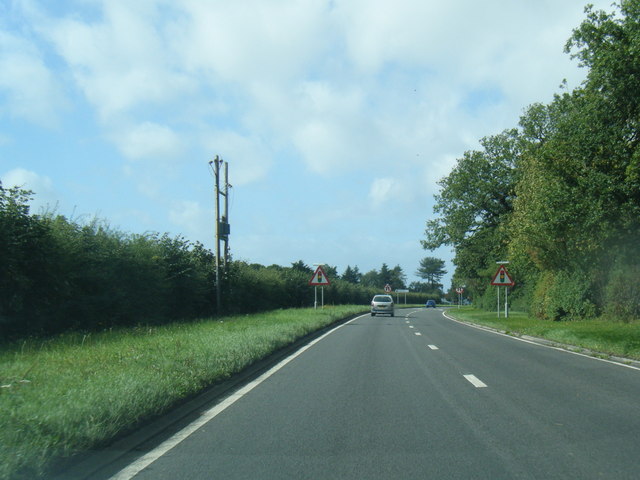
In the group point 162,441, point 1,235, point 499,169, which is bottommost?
point 162,441

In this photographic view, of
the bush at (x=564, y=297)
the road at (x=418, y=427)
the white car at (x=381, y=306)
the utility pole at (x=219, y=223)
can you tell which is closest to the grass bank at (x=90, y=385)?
the road at (x=418, y=427)

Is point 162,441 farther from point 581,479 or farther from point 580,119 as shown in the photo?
point 580,119

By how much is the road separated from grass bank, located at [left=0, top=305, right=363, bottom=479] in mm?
748

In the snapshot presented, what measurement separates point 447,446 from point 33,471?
12.7ft

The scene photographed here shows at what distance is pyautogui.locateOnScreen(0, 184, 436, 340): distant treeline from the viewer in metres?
17.3

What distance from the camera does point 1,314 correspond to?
55.8 feet

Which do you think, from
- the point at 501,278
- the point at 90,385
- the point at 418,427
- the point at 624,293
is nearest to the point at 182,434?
the point at 90,385

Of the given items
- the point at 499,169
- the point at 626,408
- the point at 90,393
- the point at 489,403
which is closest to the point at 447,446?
the point at 489,403

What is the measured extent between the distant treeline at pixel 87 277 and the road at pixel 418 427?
8.85 meters

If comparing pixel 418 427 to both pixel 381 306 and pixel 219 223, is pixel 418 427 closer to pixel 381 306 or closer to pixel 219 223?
pixel 219 223

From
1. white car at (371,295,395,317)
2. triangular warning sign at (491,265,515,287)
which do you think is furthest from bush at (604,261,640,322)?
white car at (371,295,395,317)

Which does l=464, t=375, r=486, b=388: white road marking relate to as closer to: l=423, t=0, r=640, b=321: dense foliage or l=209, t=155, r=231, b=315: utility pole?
l=423, t=0, r=640, b=321: dense foliage

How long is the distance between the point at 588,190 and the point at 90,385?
1768 cm

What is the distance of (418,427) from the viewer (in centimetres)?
738
